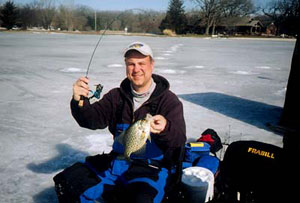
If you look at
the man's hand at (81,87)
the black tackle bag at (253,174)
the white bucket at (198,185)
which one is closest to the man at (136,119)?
the man's hand at (81,87)

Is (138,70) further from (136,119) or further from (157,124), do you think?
(157,124)

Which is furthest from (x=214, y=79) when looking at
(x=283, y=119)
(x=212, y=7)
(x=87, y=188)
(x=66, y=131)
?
(x=212, y=7)

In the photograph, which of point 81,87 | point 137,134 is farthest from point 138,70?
point 137,134

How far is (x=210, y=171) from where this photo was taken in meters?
2.49

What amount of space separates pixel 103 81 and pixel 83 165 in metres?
6.24

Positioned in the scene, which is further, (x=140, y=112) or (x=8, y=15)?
(x=8, y=15)

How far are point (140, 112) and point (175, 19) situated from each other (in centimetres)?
6818

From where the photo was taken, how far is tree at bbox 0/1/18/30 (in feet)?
208

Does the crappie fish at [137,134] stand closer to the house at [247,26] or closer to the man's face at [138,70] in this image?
the man's face at [138,70]

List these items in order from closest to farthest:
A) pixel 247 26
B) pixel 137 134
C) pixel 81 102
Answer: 1. pixel 137 134
2. pixel 81 102
3. pixel 247 26

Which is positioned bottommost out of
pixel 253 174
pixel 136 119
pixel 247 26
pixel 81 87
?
pixel 253 174

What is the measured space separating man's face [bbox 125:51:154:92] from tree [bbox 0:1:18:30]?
73195 millimetres

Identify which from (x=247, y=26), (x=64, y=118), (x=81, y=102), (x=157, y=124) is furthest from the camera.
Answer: (x=247, y=26)

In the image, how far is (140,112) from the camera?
2.45 metres
